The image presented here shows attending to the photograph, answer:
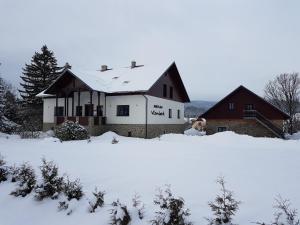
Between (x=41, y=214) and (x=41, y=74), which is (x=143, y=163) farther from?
(x=41, y=74)

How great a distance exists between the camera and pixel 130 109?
26.9 meters

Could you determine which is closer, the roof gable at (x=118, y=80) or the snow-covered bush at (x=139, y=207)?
the snow-covered bush at (x=139, y=207)

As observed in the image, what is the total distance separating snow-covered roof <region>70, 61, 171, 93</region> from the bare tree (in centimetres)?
2647

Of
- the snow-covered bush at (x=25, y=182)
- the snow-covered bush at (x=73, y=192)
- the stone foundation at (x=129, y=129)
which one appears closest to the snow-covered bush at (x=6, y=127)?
the stone foundation at (x=129, y=129)

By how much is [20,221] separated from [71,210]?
1193mm

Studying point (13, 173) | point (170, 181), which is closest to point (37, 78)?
point (13, 173)

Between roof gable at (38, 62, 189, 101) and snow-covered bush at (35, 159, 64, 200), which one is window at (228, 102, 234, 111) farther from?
snow-covered bush at (35, 159, 64, 200)

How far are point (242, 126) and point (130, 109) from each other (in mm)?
11933

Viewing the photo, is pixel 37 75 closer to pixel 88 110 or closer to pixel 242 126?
pixel 88 110

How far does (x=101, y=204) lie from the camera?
645cm

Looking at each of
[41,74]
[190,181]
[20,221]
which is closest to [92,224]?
[20,221]

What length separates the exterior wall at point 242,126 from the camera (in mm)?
28953

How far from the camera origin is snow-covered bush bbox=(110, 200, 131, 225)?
5.70 meters

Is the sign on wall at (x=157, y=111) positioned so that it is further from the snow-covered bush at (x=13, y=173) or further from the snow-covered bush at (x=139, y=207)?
the snow-covered bush at (x=139, y=207)
